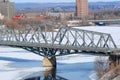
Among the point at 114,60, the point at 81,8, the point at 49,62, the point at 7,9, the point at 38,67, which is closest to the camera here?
the point at 114,60

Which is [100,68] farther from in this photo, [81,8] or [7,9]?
[81,8]

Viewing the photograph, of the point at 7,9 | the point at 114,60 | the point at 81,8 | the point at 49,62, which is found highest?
the point at 114,60

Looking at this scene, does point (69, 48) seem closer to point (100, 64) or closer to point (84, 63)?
point (84, 63)

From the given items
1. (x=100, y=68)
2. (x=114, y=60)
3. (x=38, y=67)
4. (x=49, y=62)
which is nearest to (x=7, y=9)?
(x=49, y=62)

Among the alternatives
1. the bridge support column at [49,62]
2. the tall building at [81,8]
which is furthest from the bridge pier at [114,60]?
the tall building at [81,8]

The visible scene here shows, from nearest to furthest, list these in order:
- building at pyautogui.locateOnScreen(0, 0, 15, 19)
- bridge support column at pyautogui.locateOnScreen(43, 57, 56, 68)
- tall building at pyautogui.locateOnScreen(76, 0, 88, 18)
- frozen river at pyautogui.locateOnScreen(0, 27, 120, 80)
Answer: frozen river at pyautogui.locateOnScreen(0, 27, 120, 80)
bridge support column at pyautogui.locateOnScreen(43, 57, 56, 68)
building at pyautogui.locateOnScreen(0, 0, 15, 19)
tall building at pyautogui.locateOnScreen(76, 0, 88, 18)

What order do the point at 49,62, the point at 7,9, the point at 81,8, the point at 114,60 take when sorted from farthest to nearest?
1. the point at 81,8
2. the point at 7,9
3. the point at 49,62
4. the point at 114,60

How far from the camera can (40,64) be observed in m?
44.1

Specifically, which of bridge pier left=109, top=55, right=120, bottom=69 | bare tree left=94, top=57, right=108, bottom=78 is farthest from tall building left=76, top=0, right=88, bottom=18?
bare tree left=94, top=57, right=108, bottom=78

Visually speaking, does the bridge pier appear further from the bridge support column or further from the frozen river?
the bridge support column

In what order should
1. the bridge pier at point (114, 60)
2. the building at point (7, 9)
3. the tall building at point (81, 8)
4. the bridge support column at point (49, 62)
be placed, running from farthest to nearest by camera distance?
the tall building at point (81, 8), the building at point (7, 9), the bridge support column at point (49, 62), the bridge pier at point (114, 60)

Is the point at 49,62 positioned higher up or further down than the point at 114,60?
further down

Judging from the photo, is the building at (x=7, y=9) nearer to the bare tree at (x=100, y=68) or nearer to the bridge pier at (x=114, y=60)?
the bridge pier at (x=114, y=60)

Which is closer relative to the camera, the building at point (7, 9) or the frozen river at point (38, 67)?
the frozen river at point (38, 67)
